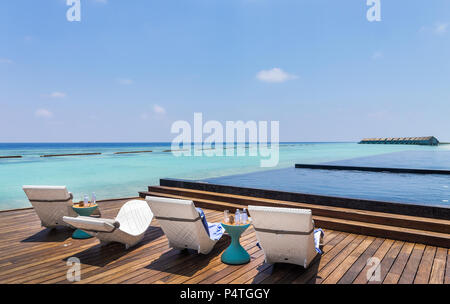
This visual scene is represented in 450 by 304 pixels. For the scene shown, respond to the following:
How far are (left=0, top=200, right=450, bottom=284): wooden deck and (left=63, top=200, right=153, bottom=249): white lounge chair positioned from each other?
0.58 feet

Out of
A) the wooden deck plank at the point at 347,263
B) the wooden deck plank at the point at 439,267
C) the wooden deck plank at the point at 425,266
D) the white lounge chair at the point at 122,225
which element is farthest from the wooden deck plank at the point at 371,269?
the white lounge chair at the point at 122,225

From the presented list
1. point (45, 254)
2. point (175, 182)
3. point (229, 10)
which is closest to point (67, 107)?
point (229, 10)

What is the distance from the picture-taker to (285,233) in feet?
10.7

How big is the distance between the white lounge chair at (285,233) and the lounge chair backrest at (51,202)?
11.0 ft

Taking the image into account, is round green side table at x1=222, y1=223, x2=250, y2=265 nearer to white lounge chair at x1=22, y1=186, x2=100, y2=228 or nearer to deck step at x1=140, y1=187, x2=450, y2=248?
deck step at x1=140, y1=187, x2=450, y2=248

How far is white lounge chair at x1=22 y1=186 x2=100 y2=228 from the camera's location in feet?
15.6

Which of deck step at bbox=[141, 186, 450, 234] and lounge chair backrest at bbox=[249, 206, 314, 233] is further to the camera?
deck step at bbox=[141, 186, 450, 234]

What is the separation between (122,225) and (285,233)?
103 inches

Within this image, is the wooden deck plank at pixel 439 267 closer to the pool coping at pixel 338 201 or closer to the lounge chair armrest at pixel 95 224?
the pool coping at pixel 338 201

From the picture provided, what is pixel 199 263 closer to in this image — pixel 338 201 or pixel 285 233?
pixel 285 233

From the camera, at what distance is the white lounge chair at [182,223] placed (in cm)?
361

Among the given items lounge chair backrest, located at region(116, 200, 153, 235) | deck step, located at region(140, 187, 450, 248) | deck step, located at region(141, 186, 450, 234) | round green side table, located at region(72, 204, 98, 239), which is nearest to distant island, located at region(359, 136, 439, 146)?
deck step, located at region(141, 186, 450, 234)

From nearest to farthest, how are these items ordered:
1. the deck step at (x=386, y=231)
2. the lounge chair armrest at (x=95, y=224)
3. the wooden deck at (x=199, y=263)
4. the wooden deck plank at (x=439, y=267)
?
the wooden deck plank at (x=439, y=267)
the wooden deck at (x=199, y=263)
the lounge chair armrest at (x=95, y=224)
the deck step at (x=386, y=231)

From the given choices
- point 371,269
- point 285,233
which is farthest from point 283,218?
point 371,269
